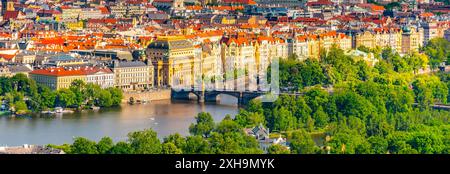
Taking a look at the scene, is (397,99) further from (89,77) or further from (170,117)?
(89,77)

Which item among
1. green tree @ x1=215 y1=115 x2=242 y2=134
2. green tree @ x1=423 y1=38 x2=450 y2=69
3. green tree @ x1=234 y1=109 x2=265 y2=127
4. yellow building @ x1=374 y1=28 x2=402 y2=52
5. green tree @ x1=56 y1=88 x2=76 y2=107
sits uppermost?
green tree @ x1=215 y1=115 x2=242 y2=134

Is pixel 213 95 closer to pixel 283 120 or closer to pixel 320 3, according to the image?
pixel 283 120

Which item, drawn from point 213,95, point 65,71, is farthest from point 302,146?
point 65,71

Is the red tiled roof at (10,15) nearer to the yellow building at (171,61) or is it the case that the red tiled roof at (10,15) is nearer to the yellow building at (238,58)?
the yellow building at (238,58)

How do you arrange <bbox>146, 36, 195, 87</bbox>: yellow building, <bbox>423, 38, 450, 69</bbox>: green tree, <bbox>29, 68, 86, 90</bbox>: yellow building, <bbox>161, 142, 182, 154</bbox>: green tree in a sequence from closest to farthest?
<bbox>161, 142, 182, 154</bbox>: green tree → <bbox>29, 68, 86, 90</bbox>: yellow building → <bbox>146, 36, 195, 87</bbox>: yellow building → <bbox>423, 38, 450, 69</bbox>: green tree

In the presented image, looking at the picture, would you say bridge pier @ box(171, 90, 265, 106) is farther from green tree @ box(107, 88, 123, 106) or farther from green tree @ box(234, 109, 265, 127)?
green tree @ box(234, 109, 265, 127)

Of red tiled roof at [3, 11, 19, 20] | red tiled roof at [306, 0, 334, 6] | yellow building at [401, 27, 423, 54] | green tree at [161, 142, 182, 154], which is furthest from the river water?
red tiled roof at [306, 0, 334, 6]

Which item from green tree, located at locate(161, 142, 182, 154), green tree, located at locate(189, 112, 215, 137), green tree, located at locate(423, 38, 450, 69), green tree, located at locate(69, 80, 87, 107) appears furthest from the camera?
green tree, located at locate(423, 38, 450, 69)

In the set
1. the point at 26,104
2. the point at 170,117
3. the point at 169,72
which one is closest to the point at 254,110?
the point at 170,117
